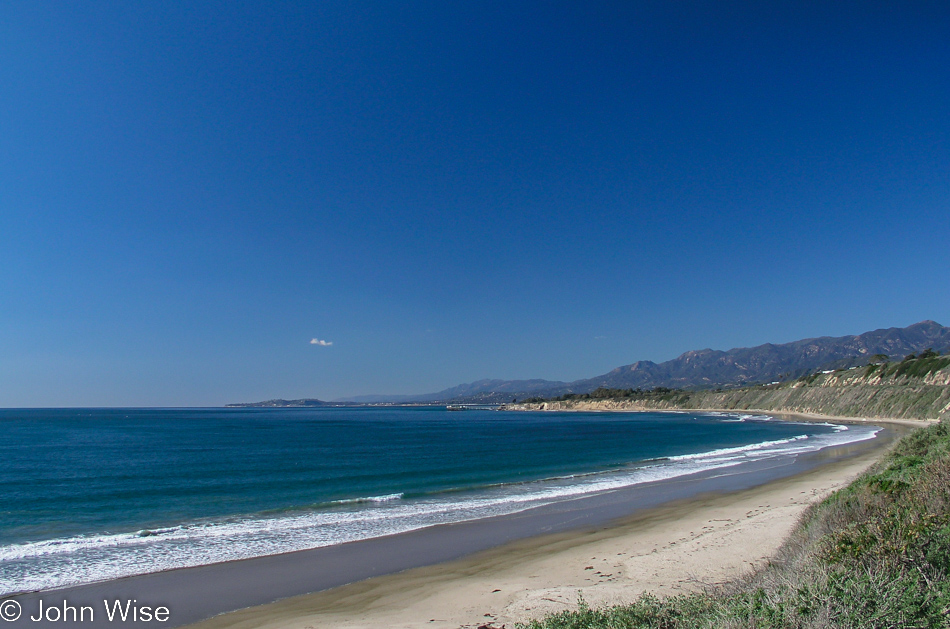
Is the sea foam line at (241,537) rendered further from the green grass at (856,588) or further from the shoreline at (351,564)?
the green grass at (856,588)

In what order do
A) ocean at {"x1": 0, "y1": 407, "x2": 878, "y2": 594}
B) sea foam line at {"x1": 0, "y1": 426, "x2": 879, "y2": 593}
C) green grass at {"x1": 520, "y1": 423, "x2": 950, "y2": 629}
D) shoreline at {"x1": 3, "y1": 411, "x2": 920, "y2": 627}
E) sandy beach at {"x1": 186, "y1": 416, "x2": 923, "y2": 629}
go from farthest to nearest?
1. ocean at {"x1": 0, "y1": 407, "x2": 878, "y2": 594}
2. sea foam line at {"x1": 0, "y1": 426, "x2": 879, "y2": 593}
3. shoreline at {"x1": 3, "y1": 411, "x2": 920, "y2": 627}
4. sandy beach at {"x1": 186, "y1": 416, "x2": 923, "y2": 629}
5. green grass at {"x1": 520, "y1": 423, "x2": 950, "y2": 629}

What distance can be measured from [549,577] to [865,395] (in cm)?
10880

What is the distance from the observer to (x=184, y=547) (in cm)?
1606

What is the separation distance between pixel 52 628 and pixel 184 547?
19.2 ft

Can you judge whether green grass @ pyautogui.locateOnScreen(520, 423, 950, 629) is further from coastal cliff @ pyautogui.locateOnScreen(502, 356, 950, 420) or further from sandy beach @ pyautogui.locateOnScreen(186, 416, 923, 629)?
coastal cliff @ pyautogui.locateOnScreen(502, 356, 950, 420)

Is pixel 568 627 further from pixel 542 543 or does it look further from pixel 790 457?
pixel 790 457

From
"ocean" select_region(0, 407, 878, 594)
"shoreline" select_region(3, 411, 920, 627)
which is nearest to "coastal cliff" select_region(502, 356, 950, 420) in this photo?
"ocean" select_region(0, 407, 878, 594)

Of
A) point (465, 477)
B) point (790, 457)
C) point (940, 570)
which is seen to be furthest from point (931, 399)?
point (940, 570)

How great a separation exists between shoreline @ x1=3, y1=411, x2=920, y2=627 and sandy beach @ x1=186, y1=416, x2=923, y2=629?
0.18m

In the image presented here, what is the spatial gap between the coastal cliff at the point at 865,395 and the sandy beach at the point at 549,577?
101ft

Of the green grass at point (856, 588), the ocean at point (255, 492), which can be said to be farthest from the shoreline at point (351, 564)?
the green grass at point (856, 588)

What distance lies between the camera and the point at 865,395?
93.9 m

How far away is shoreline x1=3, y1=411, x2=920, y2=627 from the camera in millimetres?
11680

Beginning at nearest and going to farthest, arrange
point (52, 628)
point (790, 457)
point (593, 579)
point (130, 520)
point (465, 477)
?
point (52, 628) < point (593, 579) < point (130, 520) < point (465, 477) < point (790, 457)
